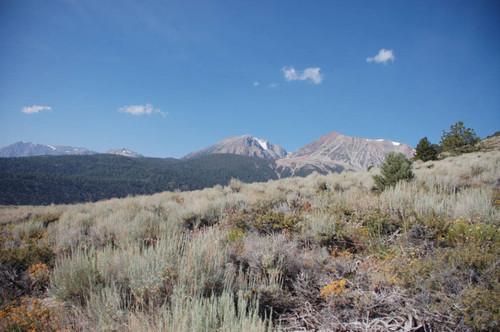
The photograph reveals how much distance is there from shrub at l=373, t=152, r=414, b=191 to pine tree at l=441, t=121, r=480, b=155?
2267 cm

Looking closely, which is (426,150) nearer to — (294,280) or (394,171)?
(394,171)

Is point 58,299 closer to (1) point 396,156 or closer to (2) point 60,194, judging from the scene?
(1) point 396,156

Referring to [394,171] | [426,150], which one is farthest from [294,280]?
[426,150]

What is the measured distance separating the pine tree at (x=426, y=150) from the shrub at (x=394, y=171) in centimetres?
1961

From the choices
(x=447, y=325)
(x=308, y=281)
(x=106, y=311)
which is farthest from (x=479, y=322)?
(x=106, y=311)

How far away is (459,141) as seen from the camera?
24547 millimetres

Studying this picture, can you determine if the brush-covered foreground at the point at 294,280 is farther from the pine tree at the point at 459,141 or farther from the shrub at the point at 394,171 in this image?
the pine tree at the point at 459,141

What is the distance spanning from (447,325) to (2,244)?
8.86 m

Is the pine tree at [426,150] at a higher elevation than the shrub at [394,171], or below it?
higher

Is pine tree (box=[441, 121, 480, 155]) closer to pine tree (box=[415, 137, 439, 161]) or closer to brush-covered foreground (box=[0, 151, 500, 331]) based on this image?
pine tree (box=[415, 137, 439, 161])

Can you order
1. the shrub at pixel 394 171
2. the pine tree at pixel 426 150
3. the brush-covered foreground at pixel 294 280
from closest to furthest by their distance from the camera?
the brush-covered foreground at pixel 294 280 < the shrub at pixel 394 171 < the pine tree at pixel 426 150

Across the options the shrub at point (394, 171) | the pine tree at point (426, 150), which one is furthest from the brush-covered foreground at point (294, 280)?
the pine tree at point (426, 150)

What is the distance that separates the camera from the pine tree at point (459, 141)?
23.8 metres

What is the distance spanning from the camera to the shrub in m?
8.25
